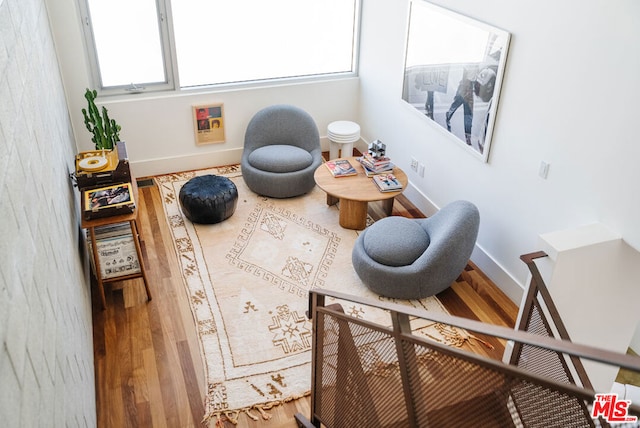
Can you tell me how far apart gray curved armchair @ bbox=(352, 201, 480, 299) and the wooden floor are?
0.35 metres

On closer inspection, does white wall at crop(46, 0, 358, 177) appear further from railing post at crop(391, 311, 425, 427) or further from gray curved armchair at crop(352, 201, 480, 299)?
railing post at crop(391, 311, 425, 427)

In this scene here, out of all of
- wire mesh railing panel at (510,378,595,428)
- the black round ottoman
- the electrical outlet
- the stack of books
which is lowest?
the black round ottoman

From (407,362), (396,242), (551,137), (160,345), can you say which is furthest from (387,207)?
(407,362)

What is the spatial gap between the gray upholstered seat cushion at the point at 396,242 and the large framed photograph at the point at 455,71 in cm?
79

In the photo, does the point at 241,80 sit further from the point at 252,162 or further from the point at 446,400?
the point at 446,400

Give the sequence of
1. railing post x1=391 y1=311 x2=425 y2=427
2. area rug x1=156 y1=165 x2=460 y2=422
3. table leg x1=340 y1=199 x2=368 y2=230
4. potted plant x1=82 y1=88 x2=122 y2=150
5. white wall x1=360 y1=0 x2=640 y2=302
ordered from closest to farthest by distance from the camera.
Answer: railing post x1=391 y1=311 x2=425 y2=427 < white wall x1=360 y1=0 x2=640 y2=302 < area rug x1=156 y1=165 x2=460 y2=422 < potted plant x1=82 y1=88 x2=122 y2=150 < table leg x1=340 y1=199 x2=368 y2=230

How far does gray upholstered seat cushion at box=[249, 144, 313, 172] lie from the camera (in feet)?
17.9

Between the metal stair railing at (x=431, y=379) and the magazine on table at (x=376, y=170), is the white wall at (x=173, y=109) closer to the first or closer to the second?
the magazine on table at (x=376, y=170)

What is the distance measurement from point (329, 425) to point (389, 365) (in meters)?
1.04

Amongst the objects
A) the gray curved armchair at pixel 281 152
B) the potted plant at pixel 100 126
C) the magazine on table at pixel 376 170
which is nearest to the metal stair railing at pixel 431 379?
the magazine on table at pixel 376 170

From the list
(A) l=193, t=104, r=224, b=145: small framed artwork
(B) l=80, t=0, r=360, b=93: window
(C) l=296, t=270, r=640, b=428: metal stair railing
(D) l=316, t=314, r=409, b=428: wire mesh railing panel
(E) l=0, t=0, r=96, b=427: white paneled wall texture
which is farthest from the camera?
(A) l=193, t=104, r=224, b=145: small framed artwork

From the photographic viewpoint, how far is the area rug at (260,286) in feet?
12.0

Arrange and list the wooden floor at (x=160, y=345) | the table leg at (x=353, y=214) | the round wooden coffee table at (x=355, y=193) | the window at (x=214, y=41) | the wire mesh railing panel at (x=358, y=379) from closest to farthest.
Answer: the wire mesh railing panel at (x=358, y=379) < the wooden floor at (x=160, y=345) < the round wooden coffee table at (x=355, y=193) < the table leg at (x=353, y=214) < the window at (x=214, y=41)

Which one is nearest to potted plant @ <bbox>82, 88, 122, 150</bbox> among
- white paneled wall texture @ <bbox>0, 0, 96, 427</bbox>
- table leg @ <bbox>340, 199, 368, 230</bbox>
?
white paneled wall texture @ <bbox>0, 0, 96, 427</bbox>
